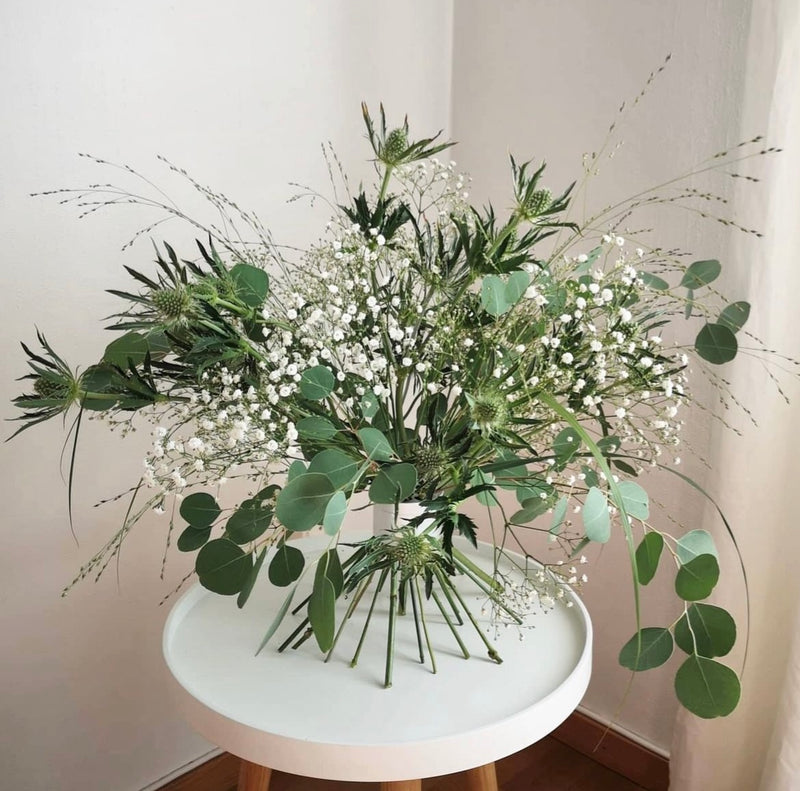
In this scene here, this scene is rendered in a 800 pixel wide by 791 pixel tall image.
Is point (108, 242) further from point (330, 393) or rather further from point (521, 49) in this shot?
point (521, 49)

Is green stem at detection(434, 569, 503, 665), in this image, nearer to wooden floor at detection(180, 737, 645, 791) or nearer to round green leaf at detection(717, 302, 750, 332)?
round green leaf at detection(717, 302, 750, 332)

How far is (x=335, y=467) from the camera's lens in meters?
0.73

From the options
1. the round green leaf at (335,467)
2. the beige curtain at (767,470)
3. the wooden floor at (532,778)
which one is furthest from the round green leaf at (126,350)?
the wooden floor at (532,778)

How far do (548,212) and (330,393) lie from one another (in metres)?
0.28

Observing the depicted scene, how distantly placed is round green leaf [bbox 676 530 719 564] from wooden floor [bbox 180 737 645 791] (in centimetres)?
93

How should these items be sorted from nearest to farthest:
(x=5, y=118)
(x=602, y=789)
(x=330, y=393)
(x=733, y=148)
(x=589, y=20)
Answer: (x=330, y=393) < (x=5, y=118) < (x=733, y=148) < (x=589, y=20) < (x=602, y=789)

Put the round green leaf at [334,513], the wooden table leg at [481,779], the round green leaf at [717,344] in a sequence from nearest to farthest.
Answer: the round green leaf at [334,513] < the round green leaf at [717,344] < the wooden table leg at [481,779]

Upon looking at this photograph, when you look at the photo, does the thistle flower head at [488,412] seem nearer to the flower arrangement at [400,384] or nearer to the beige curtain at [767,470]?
the flower arrangement at [400,384]

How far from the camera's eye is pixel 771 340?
111 centimetres

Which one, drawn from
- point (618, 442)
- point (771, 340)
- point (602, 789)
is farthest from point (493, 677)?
point (602, 789)

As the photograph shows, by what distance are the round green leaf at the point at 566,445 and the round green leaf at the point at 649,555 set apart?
11 centimetres

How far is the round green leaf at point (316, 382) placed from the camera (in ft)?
2.53

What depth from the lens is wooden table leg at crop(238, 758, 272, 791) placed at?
0.99 m

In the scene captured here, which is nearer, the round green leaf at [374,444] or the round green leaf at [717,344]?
the round green leaf at [374,444]
